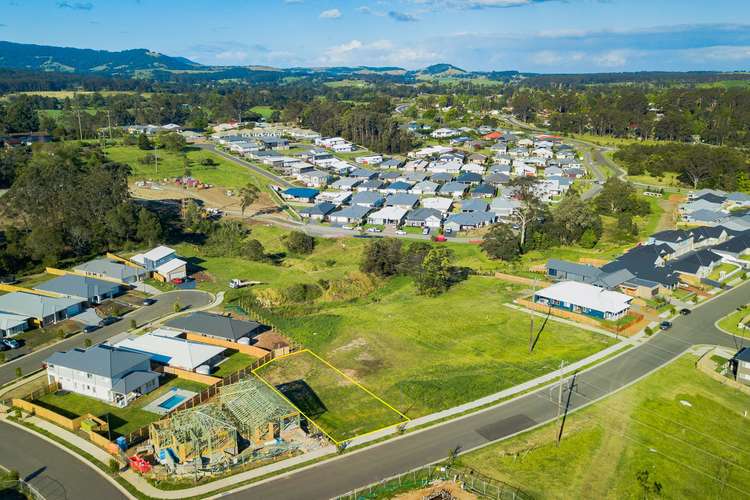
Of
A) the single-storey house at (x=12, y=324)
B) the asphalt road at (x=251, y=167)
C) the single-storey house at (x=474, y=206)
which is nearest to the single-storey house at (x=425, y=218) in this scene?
the single-storey house at (x=474, y=206)

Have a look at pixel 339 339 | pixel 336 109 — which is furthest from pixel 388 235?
pixel 336 109

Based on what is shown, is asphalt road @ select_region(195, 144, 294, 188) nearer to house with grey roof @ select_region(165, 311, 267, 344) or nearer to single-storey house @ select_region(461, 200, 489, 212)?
single-storey house @ select_region(461, 200, 489, 212)

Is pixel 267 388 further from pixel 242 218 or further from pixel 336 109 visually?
pixel 336 109

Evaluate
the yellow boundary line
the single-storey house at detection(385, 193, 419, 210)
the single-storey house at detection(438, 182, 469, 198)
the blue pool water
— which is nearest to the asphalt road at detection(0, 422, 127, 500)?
A: the blue pool water

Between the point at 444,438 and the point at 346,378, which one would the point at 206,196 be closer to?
the point at 346,378

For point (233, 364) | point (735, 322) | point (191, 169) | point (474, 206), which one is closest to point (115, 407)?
point (233, 364)

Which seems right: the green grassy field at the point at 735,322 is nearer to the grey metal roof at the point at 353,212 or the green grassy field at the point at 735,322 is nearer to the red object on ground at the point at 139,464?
the red object on ground at the point at 139,464
